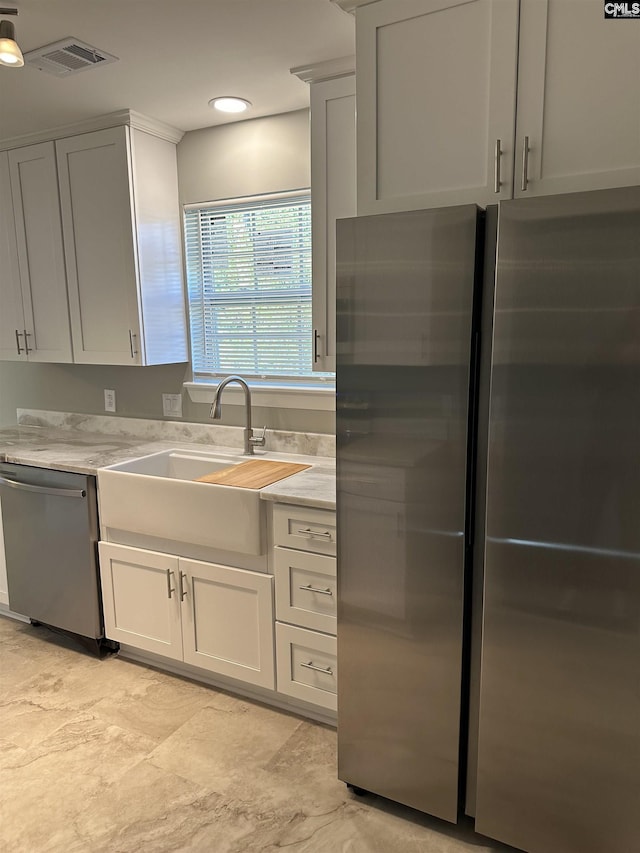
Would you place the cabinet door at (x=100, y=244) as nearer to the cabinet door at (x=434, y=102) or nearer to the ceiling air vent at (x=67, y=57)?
the ceiling air vent at (x=67, y=57)

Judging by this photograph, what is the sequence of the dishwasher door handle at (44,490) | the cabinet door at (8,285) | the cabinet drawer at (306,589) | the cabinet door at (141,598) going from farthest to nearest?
the cabinet door at (8,285) < the dishwasher door handle at (44,490) < the cabinet door at (141,598) < the cabinet drawer at (306,589)

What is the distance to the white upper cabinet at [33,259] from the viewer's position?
2.95m

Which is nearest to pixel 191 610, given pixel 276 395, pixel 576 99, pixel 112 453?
pixel 112 453

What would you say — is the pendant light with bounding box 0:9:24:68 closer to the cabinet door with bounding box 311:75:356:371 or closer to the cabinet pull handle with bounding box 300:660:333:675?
the cabinet door with bounding box 311:75:356:371

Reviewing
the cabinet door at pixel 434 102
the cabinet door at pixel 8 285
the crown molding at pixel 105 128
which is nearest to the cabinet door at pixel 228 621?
the cabinet door at pixel 434 102

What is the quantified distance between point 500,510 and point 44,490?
2047mm

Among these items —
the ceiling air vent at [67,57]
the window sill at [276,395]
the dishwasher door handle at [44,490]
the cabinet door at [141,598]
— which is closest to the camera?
the ceiling air vent at [67,57]

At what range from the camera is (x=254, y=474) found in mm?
2447

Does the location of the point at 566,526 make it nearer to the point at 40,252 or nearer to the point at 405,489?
the point at 405,489

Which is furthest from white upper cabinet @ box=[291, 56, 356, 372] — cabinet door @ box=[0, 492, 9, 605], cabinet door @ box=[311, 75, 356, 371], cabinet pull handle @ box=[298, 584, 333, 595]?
cabinet door @ box=[0, 492, 9, 605]

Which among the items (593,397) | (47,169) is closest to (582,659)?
(593,397)

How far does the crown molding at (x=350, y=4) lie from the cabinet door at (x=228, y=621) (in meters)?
1.85

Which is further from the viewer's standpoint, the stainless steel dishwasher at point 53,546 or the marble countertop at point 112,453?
the stainless steel dishwasher at point 53,546

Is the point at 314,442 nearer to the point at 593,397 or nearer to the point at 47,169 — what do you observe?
the point at 593,397
